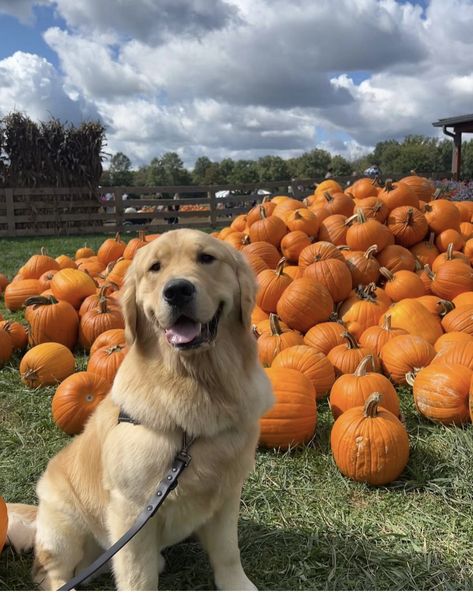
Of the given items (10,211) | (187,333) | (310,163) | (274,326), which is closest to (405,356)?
(274,326)

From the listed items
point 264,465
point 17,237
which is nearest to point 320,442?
point 264,465

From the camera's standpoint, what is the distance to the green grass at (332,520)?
2.31 meters

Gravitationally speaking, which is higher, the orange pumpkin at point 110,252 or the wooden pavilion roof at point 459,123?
the wooden pavilion roof at point 459,123

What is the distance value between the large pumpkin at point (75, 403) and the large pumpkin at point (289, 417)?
49.5 inches

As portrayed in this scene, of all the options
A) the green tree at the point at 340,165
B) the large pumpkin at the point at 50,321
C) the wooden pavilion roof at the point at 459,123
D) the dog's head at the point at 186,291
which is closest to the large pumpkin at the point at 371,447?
the dog's head at the point at 186,291

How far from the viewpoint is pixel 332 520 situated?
266 centimetres

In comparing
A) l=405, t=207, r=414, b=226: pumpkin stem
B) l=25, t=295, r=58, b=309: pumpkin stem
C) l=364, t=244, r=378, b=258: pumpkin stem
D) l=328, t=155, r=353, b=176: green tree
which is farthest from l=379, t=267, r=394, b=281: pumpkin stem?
l=328, t=155, r=353, b=176: green tree

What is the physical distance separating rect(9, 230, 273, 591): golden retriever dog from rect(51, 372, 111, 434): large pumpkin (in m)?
1.18

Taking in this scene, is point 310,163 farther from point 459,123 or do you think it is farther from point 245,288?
point 245,288

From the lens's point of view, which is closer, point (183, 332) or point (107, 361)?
point (183, 332)

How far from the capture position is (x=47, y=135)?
15.8 metres

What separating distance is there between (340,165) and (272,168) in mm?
12169

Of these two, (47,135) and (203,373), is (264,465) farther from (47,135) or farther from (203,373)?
(47,135)

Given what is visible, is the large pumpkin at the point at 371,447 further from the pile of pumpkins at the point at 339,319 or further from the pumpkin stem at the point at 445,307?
the pumpkin stem at the point at 445,307
